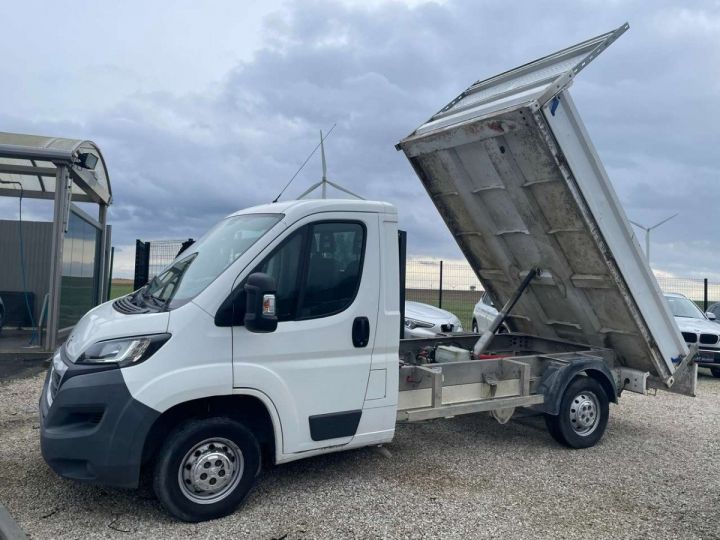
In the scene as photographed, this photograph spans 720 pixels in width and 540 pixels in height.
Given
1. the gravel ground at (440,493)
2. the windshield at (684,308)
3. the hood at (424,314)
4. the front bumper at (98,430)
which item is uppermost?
the windshield at (684,308)

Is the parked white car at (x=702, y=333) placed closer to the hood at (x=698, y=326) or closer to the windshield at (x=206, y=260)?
the hood at (x=698, y=326)

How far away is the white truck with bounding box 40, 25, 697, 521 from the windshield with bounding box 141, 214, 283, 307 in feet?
0.07

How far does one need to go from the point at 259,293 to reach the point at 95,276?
11.2 meters

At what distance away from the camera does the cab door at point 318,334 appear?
4477 millimetres

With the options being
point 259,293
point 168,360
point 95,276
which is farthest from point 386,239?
point 95,276

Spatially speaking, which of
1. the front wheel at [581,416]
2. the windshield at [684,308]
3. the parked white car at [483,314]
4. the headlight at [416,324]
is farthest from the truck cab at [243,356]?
the windshield at [684,308]

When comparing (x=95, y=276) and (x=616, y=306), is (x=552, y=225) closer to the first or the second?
(x=616, y=306)

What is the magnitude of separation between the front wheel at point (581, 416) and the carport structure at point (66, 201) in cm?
838

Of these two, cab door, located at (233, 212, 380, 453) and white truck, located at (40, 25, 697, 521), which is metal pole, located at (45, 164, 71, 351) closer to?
white truck, located at (40, 25, 697, 521)

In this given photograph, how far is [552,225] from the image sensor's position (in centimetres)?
610

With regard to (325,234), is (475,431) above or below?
below

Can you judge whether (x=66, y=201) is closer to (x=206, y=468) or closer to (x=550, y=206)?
(x=206, y=468)

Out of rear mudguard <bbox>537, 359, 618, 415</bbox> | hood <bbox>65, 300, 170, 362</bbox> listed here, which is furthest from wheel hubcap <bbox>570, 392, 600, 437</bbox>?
hood <bbox>65, 300, 170, 362</bbox>

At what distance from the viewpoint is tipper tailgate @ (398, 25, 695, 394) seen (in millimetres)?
5547
